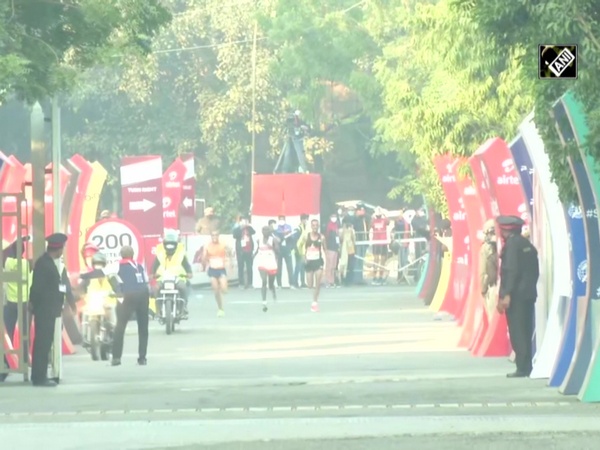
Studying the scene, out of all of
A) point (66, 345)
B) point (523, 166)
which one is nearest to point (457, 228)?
point (66, 345)

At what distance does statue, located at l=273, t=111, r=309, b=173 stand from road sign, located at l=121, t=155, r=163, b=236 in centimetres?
2043

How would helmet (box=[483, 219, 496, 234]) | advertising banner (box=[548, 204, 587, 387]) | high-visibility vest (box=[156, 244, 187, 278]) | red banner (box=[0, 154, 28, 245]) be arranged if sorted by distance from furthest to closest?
high-visibility vest (box=[156, 244, 187, 278])
red banner (box=[0, 154, 28, 245])
helmet (box=[483, 219, 496, 234])
advertising banner (box=[548, 204, 587, 387])

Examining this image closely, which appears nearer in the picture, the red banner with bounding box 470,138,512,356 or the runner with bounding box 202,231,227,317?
the red banner with bounding box 470,138,512,356

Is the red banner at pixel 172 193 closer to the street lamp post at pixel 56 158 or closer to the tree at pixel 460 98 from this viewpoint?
the tree at pixel 460 98

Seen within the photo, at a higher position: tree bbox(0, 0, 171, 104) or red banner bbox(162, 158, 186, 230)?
tree bbox(0, 0, 171, 104)

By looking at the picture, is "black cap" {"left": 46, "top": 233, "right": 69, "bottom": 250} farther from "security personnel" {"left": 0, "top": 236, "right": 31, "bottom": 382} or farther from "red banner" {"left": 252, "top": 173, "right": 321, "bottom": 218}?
"red banner" {"left": 252, "top": 173, "right": 321, "bottom": 218}

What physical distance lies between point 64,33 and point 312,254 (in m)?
20.0

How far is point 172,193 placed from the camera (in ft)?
138

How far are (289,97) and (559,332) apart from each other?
140 feet

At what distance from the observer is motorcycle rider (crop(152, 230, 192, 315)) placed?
30797mm

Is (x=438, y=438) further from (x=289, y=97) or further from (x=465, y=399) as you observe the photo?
(x=289, y=97)

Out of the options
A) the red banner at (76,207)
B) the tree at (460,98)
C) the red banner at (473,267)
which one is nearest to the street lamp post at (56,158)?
the red banner at (473,267)

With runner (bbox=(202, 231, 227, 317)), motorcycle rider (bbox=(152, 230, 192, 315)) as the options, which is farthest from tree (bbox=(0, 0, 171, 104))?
runner (bbox=(202, 231, 227, 317))

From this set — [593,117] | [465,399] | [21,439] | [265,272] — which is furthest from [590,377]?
[265,272]
